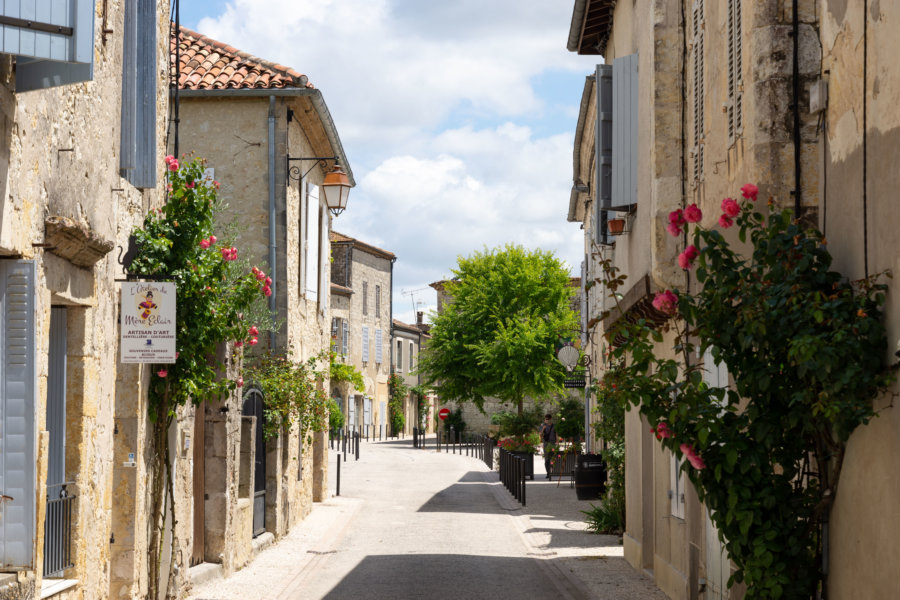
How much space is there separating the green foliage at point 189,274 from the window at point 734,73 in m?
4.49

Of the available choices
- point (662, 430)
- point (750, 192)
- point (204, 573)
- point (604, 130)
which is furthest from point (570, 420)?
point (750, 192)

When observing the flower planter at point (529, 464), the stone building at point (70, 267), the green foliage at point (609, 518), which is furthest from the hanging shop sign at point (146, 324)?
the flower planter at point (529, 464)

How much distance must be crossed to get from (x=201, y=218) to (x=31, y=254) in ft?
10.1

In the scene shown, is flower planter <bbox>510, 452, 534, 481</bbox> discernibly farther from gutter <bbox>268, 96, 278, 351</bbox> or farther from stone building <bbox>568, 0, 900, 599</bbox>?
stone building <bbox>568, 0, 900, 599</bbox>

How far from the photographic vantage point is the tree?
34.3m

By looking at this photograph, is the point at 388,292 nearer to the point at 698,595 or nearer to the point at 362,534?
the point at 362,534

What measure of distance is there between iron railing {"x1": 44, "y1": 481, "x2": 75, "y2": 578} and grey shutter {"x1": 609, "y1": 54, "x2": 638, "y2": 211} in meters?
6.78

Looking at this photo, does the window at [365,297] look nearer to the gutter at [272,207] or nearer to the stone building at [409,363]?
the stone building at [409,363]

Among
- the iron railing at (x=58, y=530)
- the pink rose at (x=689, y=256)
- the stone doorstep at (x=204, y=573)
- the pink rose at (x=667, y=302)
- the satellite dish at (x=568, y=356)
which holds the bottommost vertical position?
the stone doorstep at (x=204, y=573)

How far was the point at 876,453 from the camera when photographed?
5.23 meters

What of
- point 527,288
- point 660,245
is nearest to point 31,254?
point 660,245

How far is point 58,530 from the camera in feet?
24.1

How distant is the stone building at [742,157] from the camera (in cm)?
A: 529

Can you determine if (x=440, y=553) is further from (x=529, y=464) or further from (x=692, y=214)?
(x=529, y=464)
